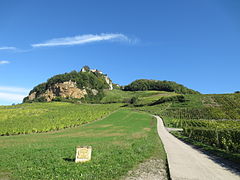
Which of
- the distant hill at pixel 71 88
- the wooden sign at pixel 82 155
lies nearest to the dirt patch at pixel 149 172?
the wooden sign at pixel 82 155

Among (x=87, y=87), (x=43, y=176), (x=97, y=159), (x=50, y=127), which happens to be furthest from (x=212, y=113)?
(x=87, y=87)

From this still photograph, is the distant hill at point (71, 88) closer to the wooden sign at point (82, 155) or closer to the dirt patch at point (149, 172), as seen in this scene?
the wooden sign at point (82, 155)

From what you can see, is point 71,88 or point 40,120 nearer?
point 40,120

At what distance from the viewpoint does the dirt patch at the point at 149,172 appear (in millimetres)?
8062

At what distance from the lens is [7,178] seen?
7965mm

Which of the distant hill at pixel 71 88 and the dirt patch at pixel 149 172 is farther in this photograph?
the distant hill at pixel 71 88

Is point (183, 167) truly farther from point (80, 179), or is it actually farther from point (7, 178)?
point (7, 178)

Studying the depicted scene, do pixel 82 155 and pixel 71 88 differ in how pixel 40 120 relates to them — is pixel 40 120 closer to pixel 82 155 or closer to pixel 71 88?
pixel 82 155

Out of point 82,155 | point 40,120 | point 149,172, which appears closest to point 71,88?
point 40,120

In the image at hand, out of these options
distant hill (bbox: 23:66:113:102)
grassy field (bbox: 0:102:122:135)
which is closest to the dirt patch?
grassy field (bbox: 0:102:122:135)

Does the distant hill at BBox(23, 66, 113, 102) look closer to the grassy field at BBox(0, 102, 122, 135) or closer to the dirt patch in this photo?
the grassy field at BBox(0, 102, 122, 135)

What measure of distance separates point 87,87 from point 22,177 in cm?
15207

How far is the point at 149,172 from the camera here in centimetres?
884

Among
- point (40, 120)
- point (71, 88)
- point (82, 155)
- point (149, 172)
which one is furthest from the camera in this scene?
point (71, 88)
